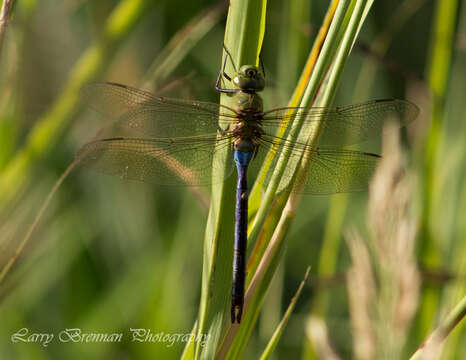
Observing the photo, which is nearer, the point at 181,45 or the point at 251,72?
the point at 251,72

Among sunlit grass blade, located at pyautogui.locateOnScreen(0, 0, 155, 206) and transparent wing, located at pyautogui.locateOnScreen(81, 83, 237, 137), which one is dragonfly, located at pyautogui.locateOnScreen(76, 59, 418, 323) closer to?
transparent wing, located at pyautogui.locateOnScreen(81, 83, 237, 137)

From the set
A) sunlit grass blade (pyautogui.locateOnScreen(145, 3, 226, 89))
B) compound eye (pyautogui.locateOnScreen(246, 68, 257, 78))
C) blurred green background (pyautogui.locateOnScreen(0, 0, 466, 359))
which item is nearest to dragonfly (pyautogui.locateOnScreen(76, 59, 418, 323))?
compound eye (pyautogui.locateOnScreen(246, 68, 257, 78))

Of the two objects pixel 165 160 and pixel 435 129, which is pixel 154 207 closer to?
pixel 165 160

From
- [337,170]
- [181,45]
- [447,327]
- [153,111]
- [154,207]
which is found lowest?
[447,327]

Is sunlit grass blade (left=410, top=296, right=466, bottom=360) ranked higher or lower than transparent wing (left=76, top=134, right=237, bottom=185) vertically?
lower

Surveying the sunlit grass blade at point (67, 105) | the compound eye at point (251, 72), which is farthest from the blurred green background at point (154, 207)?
the compound eye at point (251, 72)

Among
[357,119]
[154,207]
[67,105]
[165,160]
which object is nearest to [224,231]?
[165,160]

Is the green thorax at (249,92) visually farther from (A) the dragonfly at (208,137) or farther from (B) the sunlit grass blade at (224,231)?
(B) the sunlit grass blade at (224,231)
